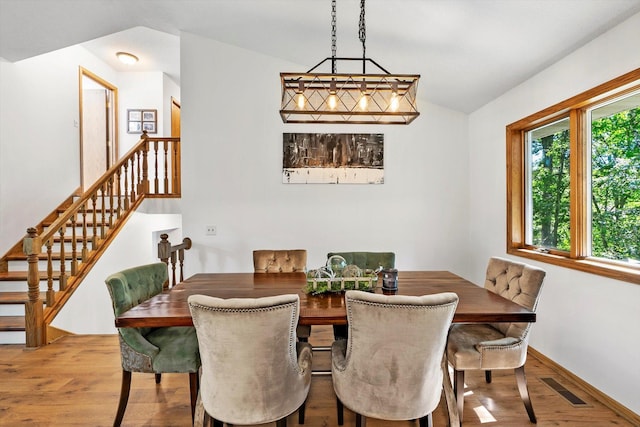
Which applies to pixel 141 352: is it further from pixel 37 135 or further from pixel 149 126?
pixel 149 126

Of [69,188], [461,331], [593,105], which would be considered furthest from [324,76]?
[69,188]

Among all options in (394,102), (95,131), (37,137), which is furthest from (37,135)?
(394,102)

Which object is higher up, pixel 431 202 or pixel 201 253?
pixel 431 202

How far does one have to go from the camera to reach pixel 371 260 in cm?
297

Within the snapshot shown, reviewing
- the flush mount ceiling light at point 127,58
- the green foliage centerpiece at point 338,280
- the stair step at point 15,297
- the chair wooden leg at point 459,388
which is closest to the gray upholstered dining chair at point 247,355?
the green foliage centerpiece at point 338,280

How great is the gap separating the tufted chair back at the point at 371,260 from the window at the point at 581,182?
123 cm

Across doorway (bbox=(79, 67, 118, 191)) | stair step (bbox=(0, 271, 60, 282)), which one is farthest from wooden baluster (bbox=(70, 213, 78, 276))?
doorway (bbox=(79, 67, 118, 191))

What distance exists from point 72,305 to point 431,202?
4.09 metres

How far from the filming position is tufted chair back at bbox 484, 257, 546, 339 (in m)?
2.03

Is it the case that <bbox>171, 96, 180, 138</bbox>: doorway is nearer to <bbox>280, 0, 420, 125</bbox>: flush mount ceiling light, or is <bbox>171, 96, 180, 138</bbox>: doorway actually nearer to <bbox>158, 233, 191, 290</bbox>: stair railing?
<bbox>158, 233, 191, 290</bbox>: stair railing

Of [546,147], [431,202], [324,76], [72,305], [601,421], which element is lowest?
[601,421]

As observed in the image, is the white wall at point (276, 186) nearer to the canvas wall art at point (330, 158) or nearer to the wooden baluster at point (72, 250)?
the canvas wall art at point (330, 158)

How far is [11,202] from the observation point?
3961 millimetres

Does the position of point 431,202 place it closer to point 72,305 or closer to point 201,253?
point 201,253
